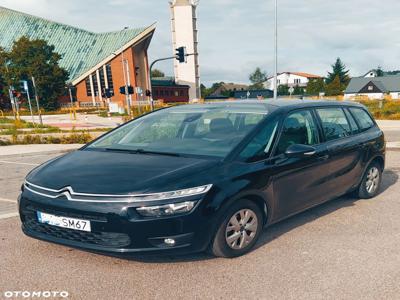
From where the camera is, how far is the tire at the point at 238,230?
9.91 ft

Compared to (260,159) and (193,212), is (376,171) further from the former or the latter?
(193,212)

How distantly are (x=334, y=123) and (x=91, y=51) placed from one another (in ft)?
231

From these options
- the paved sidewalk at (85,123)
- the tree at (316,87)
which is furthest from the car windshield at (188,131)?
the tree at (316,87)

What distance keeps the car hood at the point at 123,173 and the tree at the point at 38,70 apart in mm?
50501

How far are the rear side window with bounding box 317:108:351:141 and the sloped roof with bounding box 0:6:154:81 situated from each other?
64.4 m

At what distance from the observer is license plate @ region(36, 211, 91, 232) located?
109 inches

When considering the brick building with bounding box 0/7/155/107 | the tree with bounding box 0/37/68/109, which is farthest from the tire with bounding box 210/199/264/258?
the brick building with bounding box 0/7/155/107

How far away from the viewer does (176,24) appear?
72.4 metres

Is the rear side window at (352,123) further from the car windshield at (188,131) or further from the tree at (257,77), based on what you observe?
the tree at (257,77)

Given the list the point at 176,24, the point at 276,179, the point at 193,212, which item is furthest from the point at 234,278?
the point at 176,24

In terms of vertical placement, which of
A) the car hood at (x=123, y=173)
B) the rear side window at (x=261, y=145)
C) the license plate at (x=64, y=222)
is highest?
the rear side window at (x=261, y=145)

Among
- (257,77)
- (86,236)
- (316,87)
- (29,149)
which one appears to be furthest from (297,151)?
(257,77)

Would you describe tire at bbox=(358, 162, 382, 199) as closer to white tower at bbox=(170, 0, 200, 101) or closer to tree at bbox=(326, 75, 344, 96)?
white tower at bbox=(170, 0, 200, 101)

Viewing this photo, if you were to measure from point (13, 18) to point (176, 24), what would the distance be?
3200 centimetres
